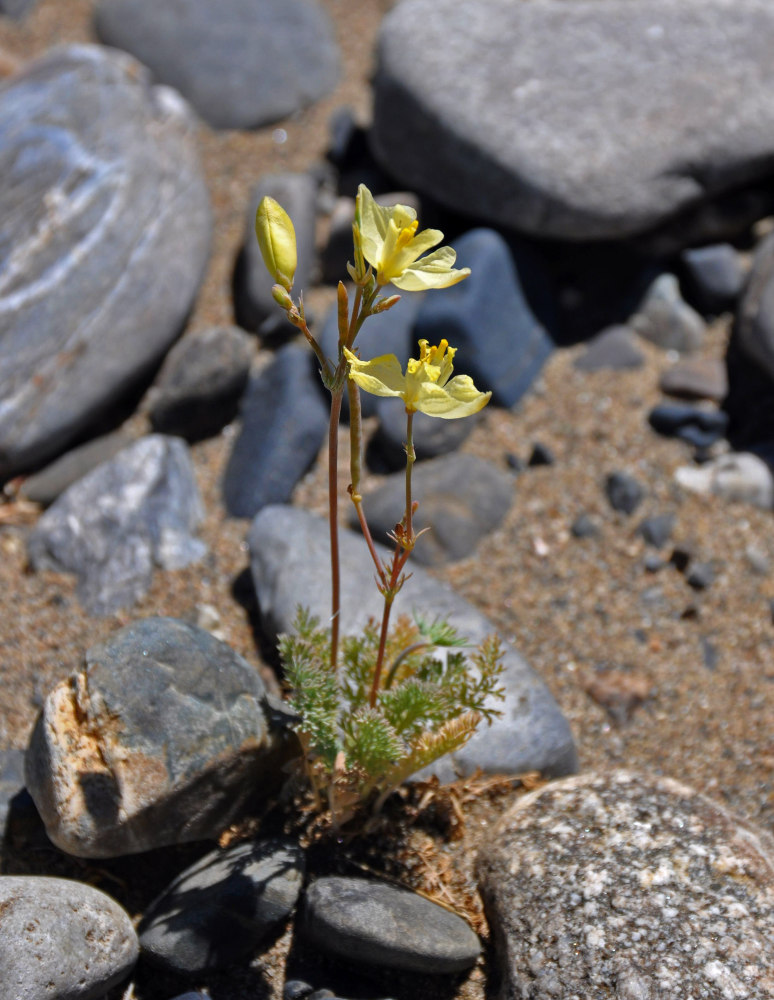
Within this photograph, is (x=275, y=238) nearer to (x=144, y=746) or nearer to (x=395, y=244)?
(x=395, y=244)

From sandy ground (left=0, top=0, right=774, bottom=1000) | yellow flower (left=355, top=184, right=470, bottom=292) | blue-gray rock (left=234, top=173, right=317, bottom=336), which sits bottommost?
sandy ground (left=0, top=0, right=774, bottom=1000)

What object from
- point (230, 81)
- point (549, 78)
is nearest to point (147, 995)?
point (549, 78)

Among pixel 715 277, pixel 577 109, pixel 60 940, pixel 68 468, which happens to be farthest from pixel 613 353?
pixel 60 940

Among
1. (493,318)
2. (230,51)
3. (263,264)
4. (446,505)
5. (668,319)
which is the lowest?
(446,505)

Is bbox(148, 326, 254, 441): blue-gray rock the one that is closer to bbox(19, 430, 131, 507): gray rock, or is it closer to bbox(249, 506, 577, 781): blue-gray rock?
bbox(19, 430, 131, 507): gray rock

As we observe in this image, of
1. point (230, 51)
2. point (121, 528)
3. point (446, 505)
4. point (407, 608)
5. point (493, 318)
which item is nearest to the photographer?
point (407, 608)

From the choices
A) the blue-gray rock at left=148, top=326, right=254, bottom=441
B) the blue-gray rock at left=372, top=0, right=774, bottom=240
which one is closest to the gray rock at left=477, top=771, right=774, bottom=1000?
the blue-gray rock at left=148, top=326, right=254, bottom=441

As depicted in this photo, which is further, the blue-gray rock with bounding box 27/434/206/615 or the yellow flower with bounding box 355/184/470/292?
the blue-gray rock with bounding box 27/434/206/615
